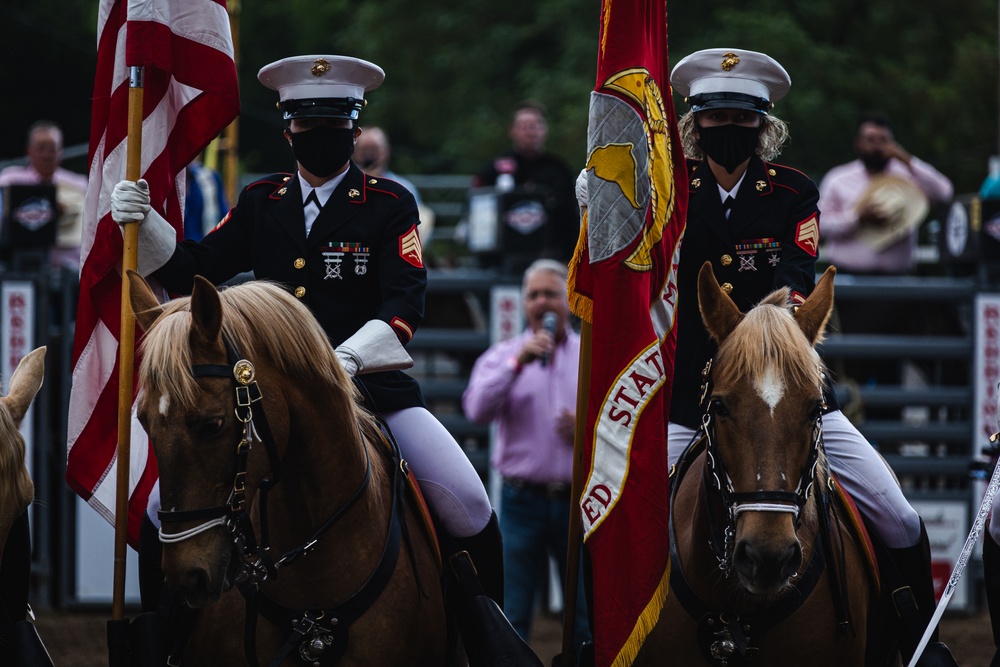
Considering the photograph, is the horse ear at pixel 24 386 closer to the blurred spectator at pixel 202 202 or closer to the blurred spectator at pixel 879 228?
the blurred spectator at pixel 202 202

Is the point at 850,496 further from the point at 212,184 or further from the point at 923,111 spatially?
the point at 923,111

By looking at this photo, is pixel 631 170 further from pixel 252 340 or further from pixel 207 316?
pixel 207 316

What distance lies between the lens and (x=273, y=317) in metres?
4.36

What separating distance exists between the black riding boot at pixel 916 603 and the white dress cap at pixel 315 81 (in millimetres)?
2683

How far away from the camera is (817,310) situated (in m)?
4.73

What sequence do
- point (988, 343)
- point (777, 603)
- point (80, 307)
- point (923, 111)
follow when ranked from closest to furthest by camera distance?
point (777, 603) → point (80, 307) → point (988, 343) → point (923, 111)

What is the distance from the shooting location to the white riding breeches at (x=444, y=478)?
5.17 meters

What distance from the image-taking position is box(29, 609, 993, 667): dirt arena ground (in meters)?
9.34

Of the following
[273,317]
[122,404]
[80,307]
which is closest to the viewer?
[273,317]

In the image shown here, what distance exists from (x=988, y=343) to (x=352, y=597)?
802 centimetres

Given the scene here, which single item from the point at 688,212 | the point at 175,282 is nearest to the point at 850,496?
the point at 688,212

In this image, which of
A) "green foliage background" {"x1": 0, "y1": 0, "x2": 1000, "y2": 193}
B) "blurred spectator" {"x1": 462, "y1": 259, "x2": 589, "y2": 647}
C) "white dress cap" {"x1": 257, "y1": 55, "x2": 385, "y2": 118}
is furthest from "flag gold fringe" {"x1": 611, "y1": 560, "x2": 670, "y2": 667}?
"green foliage background" {"x1": 0, "y1": 0, "x2": 1000, "y2": 193}

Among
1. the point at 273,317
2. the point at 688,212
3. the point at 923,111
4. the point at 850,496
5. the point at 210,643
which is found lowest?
the point at 210,643

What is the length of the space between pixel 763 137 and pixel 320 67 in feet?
5.70
